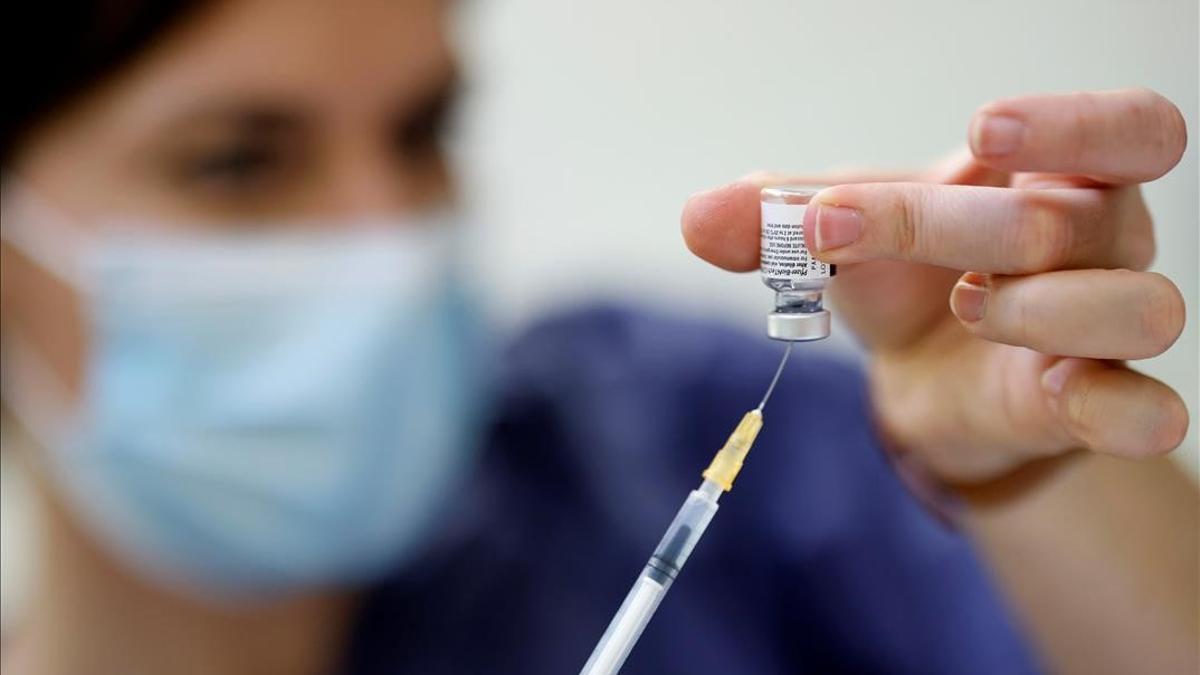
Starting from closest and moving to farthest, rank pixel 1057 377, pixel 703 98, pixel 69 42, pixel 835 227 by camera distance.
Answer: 1. pixel 835 227
2. pixel 1057 377
3. pixel 69 42
4. pixel 703 98

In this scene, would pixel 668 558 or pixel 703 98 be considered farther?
pixel 703 98

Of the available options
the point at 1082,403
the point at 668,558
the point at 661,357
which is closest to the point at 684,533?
the point at 668,558

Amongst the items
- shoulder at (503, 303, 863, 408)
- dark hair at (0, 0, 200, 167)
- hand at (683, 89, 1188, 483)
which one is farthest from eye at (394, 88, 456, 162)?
hand at (683, 89, 1188, 483)

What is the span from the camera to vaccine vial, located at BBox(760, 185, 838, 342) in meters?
0.56

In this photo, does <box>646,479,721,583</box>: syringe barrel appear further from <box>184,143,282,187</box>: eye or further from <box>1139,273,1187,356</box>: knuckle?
<box>184,143,282,187</box>: eye

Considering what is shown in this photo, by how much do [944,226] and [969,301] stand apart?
70mm

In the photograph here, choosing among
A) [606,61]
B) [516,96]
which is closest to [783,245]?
[606,61]

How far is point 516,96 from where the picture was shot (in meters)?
1.72

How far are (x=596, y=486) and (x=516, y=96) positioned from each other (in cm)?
67

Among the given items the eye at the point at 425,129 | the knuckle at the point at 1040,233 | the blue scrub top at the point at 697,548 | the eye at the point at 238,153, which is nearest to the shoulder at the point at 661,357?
the blue scrub top at the point at 697,548

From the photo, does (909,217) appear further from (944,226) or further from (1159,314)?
(1159,314)

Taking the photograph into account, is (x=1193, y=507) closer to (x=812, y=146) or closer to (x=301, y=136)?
(x=812, y=146)

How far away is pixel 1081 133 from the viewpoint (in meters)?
0.57

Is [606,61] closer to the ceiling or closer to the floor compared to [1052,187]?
closer to the floor
